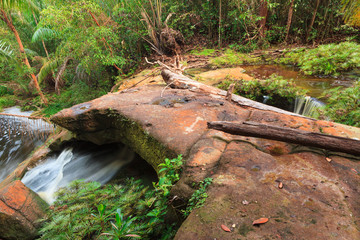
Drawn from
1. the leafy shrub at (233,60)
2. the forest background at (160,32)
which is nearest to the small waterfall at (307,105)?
the leafy shrub at (233,60)

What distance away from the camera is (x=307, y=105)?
510 centimetres

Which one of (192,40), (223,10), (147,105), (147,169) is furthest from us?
(192,40)

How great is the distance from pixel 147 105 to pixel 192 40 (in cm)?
1032

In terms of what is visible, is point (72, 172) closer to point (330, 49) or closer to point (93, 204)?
point (93, 204)

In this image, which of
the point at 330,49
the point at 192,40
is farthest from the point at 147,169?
the point at 192,40

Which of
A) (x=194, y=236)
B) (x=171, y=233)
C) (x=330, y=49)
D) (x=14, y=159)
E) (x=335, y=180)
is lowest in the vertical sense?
(x=14, y=159)

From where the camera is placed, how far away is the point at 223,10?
11555 millimetres

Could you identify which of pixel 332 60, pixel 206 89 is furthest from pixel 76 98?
pixel 332 60

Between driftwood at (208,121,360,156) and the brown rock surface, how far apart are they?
0.09m

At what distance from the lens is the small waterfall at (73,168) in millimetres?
4324

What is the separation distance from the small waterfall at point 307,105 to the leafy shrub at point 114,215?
14.4ft

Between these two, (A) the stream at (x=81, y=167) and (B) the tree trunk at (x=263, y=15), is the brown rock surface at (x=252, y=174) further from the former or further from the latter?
(B) the tree trunk at (x=263, y=15)

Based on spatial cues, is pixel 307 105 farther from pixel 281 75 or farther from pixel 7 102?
pixel 7 102

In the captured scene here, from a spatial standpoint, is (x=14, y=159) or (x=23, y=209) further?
(x=14, y=159)
